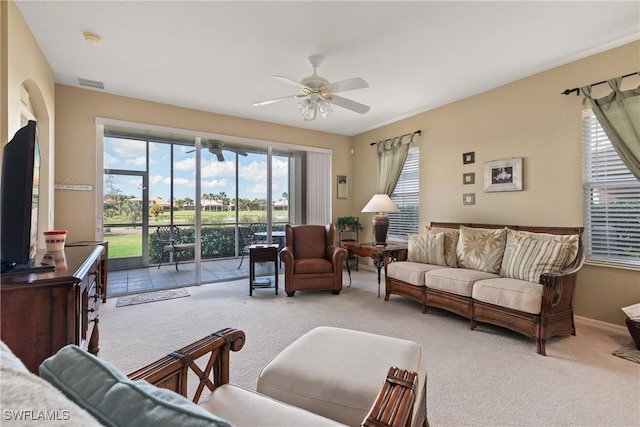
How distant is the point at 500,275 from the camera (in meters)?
3.17

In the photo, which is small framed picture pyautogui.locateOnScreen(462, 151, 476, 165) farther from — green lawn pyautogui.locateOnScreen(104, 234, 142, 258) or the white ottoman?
green lawn pyautogui.locateOnScreen(104, 234, 142, 258)

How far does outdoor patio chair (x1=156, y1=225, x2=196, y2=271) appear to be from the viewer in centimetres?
534

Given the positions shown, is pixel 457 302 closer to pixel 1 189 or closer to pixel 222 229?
pixel 1 189

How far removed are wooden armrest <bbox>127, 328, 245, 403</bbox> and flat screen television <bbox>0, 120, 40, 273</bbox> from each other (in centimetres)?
107

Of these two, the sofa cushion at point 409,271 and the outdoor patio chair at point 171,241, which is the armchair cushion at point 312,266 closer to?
the sofa cushion at point 409,271

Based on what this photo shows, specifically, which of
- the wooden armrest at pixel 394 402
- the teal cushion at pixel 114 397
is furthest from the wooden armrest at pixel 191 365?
the wooden armrest at pixel 394 402

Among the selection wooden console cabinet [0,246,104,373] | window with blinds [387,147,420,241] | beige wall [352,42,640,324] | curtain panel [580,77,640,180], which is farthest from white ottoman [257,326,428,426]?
window with blinds [387,147,420,241]

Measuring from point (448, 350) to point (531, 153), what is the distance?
254 cm

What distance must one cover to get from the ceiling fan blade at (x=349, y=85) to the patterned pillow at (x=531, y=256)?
2.24 metres

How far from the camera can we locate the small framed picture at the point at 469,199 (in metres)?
4.11

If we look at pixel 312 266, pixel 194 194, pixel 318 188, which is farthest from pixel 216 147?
pixel 312 266

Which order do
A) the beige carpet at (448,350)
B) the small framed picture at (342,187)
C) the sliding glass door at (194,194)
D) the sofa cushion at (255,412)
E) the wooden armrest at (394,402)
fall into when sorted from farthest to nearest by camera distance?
the small framed picture at (342,187) → the sliding glass door at (194,194) → the beige carpet at (448,350) → the sofa cushion at (255,412) → the wooden armrest at (394,402)

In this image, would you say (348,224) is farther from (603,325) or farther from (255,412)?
(255,412)

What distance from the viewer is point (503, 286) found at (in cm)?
275
